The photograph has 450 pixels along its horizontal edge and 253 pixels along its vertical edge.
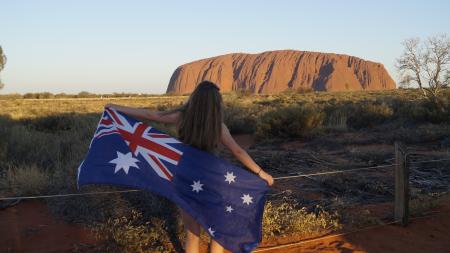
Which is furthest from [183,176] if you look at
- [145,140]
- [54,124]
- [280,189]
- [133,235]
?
[54,124]

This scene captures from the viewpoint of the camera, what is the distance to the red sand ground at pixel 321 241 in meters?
5.46

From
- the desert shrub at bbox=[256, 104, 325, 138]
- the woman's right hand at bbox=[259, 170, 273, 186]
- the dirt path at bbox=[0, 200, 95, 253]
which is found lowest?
the dirt path at bbox=[0, 200, 95, 253]

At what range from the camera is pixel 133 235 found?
529cm

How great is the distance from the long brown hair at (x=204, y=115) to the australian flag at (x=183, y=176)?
0.70ft

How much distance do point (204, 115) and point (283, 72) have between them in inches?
4860

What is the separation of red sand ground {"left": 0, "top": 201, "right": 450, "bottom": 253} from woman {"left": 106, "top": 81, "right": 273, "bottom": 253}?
184cm

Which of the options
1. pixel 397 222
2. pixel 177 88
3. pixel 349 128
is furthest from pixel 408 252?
pixel 177 88

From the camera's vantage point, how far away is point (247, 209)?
416cm

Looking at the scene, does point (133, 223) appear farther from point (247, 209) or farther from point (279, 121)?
point (279, 121)

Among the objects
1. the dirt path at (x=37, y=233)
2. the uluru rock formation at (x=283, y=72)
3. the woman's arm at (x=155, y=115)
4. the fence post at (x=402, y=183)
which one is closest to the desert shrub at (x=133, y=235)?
the dirt path at (x=37, y=233)

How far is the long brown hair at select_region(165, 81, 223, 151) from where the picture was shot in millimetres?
3463

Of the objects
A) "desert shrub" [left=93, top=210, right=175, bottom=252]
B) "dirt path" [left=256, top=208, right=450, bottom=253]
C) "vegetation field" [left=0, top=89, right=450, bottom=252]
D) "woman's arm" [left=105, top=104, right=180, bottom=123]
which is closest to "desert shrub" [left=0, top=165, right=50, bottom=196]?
"vegetation field" [left=0, top=89, right=450, bottom=252]

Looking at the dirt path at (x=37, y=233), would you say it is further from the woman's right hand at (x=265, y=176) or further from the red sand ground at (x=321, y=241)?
the woman's right hand at (x=265, y=176)

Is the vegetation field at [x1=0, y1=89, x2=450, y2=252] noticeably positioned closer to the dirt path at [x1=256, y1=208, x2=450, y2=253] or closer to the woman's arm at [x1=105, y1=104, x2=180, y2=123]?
the dirt path at [x1=256, y1=208, x2=450, y2=253]
